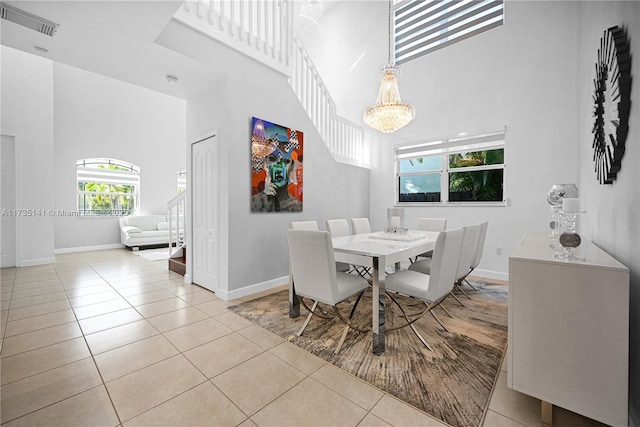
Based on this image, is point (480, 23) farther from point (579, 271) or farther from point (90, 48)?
point (90, 48)

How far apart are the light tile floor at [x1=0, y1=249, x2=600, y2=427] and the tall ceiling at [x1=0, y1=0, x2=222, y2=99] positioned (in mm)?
2719

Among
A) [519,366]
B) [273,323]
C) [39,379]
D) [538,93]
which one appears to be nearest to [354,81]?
[538,93]

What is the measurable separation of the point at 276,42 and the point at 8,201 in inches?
217

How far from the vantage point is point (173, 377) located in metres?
1.77

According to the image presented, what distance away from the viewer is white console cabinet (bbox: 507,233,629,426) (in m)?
1.21

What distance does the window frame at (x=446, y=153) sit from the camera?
4363 millimetres

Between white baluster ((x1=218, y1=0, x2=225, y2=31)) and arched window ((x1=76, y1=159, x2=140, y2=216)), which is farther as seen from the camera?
arched window ((x1=76, y1=159, x2=140, y2=216))

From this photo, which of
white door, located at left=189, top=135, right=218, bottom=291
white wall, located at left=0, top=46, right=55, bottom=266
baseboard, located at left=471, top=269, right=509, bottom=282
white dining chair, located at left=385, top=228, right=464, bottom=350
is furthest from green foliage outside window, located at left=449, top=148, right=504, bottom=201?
white wall, located at left=0, top=46, right=55, bottom=266

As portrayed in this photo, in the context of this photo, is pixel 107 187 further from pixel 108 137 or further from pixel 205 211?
pixel 205 211

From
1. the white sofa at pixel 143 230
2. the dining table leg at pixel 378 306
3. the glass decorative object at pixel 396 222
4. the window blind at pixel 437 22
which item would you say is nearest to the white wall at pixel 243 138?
the glass decorative object at pixel 396 222

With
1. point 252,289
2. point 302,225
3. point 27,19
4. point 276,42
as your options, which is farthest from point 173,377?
point 276,42

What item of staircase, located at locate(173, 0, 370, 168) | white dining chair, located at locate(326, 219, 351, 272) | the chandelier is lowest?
white dining chair, located at locate(326, 219, 351, 272)

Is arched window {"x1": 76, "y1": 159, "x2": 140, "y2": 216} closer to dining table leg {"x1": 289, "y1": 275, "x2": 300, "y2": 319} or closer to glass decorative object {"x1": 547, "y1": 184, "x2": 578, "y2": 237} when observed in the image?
dining table leg {"x1": 289, "y1": 275, "x2": 300, "y2": 319}

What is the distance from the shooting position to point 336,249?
7.96 feet
